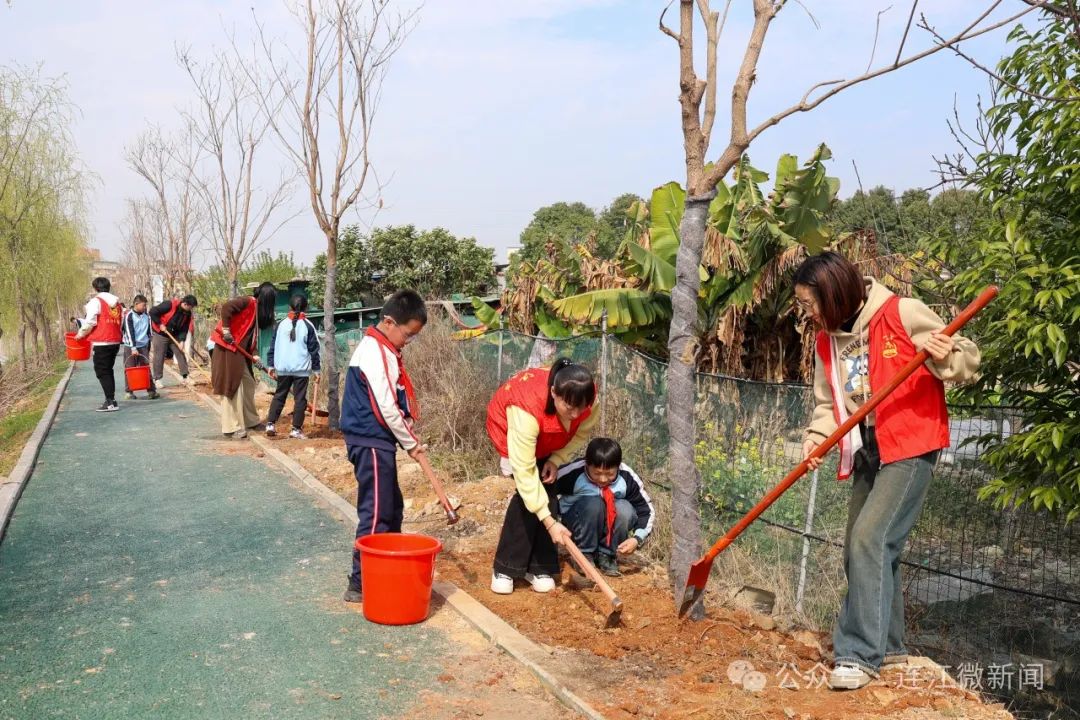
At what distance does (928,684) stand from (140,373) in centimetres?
1402

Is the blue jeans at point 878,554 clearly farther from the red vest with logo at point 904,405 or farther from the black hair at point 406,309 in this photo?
the black hair at point 406,309

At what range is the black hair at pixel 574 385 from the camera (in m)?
4.64

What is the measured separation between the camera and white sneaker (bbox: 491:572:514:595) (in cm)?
540

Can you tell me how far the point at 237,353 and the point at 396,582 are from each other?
686 centimetres

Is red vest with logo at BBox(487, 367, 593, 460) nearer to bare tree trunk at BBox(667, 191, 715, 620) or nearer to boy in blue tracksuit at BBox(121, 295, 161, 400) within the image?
bare tree trunk at BBox(667, 191, 715, 620)

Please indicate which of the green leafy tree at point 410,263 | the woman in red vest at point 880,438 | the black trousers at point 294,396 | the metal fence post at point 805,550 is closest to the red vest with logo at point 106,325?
the black trousers at point 294,396

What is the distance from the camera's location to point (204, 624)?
189 inches

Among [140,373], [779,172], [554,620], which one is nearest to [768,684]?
[554,620]

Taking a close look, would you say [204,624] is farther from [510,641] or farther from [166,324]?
[166,324]

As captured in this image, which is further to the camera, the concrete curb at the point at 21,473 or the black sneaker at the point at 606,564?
the concrete curb at the point at 21,473

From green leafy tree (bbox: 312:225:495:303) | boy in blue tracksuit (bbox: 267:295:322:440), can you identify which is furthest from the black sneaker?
green leafy tree (bbox: 312:225:495:303)

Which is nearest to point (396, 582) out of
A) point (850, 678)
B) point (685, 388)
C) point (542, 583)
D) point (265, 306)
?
point (542, 583)

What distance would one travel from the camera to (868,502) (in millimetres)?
3828

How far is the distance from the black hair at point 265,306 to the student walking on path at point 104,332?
11.1ft
